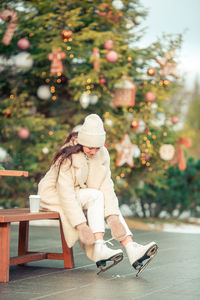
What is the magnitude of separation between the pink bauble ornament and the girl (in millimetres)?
3844

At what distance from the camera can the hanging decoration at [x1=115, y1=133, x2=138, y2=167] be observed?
8.05m

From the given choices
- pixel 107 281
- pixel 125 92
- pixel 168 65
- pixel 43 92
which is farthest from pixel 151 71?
pixel 107 281

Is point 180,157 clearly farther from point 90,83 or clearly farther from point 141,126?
point 90,83

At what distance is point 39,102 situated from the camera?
881 centimetres

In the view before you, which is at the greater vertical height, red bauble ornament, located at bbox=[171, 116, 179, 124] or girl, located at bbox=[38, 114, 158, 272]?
girl, located at bbox=[38, 114, 158, 272]

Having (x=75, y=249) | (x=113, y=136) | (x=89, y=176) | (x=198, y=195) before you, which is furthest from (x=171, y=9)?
(x=89, y=176)

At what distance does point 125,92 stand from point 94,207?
183 inches

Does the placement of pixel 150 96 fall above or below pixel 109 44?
below

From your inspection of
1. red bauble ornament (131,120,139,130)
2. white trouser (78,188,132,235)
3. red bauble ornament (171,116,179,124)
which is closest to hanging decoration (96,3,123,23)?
red bauble ornament (131,120,139,130)

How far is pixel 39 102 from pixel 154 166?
1.94m

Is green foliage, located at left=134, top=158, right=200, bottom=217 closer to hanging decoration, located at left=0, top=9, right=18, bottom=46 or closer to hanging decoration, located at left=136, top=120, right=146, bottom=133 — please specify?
hanging decoration, located at left=136, top=120, right=146, bottom=133

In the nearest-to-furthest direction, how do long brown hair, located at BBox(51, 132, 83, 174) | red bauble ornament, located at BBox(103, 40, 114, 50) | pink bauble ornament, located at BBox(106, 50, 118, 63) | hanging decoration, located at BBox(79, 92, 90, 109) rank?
long brown hair, located at BBox(51, 132, 83, 174) < pink bauble ornament, located at BBox(106, 50, 118, 63) < red bauble ornament, located at BBox(103, 40, 114, 50) < hanging decoration, located at BBox(79, 92, 90, 109)

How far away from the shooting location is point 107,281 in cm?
336

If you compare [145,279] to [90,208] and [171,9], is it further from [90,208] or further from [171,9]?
[171,9]
